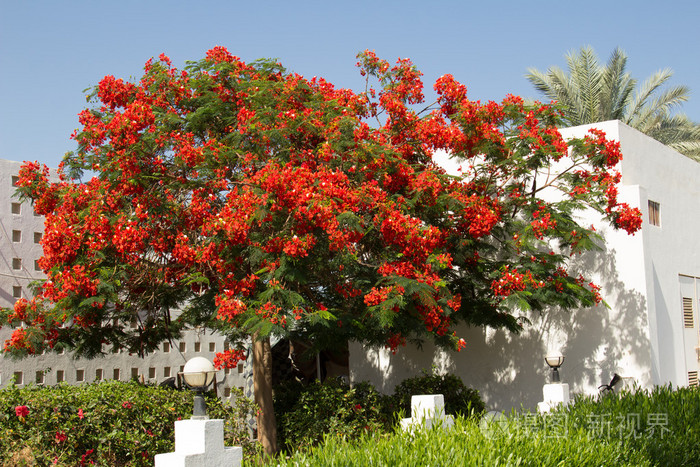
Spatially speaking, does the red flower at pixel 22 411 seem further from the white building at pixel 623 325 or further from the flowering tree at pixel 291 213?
the white building at pixel 623 325

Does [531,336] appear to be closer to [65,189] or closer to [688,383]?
[688,383]

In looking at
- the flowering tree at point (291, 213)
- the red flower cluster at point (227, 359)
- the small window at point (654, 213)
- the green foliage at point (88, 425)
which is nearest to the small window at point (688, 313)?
the small window at point (654, 213)

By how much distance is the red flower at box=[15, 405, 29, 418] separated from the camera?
7.82 meters

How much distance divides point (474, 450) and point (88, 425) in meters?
4.73

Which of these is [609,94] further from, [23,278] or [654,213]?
[23,278]

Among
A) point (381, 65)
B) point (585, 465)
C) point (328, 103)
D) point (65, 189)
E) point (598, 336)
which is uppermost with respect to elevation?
point (381, 65)

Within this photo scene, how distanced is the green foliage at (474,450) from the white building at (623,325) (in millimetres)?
5999

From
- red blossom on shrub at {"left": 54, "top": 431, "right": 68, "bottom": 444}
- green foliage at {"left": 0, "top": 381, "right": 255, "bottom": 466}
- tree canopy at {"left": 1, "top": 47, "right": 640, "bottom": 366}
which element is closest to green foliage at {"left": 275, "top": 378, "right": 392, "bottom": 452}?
tree canopy at {"left": 1, "top": 47, "right": 640, "bottom": 366}

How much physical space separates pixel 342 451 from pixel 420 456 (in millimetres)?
641

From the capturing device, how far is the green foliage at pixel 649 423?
283 inches

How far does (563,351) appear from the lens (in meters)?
12.9

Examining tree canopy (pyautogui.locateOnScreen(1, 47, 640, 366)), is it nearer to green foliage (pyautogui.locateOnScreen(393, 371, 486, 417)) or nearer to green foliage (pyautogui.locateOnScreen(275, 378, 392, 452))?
green foliage (pyautogui.locateOnScreen(275, 378, 392, 452))

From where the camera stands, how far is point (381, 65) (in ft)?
39.6

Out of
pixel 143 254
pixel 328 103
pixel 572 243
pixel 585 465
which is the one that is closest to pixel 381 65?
pixel 328 103
